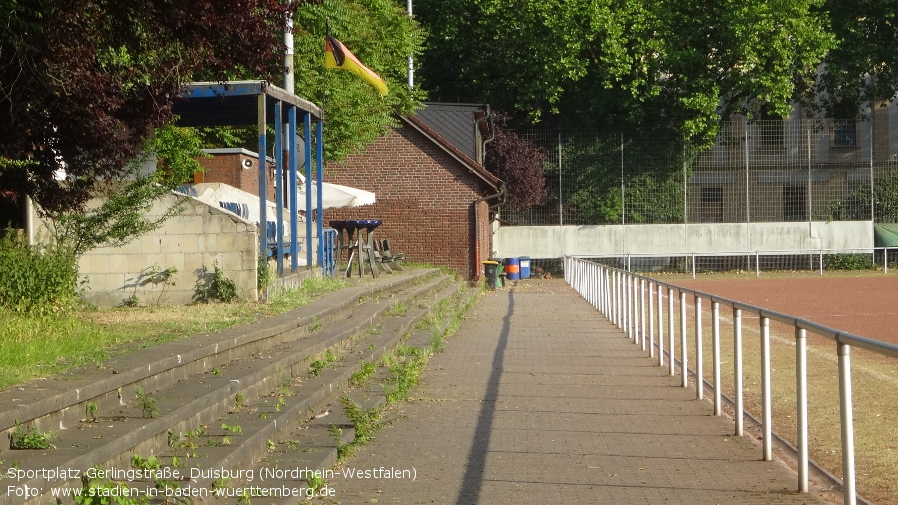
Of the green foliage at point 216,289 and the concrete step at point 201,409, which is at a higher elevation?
the green foliage at point 216,289

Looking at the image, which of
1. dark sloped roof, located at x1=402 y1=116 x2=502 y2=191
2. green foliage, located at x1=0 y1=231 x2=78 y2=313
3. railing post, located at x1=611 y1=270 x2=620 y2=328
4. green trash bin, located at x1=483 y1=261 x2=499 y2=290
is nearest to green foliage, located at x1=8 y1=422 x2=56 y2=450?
green foliage, located at x1=0 y1=231 x2=78 y2=313

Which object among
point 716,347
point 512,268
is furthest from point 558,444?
point 512,268

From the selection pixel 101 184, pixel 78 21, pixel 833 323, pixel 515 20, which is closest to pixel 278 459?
pixel 78 21

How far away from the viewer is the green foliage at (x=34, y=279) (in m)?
9.02

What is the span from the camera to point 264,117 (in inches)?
556

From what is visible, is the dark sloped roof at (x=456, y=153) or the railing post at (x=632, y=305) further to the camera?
the dark sloped roof at (x=456, y=153)

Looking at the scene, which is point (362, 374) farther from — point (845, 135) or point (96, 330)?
point (845, 135)

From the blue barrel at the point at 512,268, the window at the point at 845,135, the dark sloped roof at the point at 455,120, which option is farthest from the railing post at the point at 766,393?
the window at the point at 845,135

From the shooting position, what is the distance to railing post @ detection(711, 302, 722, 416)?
895cm

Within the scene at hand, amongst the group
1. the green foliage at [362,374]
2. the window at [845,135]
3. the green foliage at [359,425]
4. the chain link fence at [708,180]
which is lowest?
the green foliage at [359,425]

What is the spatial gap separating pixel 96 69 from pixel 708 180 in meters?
40.1

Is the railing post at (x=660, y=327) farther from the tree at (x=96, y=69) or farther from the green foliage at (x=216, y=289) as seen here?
the tree at (x=96, y=69)

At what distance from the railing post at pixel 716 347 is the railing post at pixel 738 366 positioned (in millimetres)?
713

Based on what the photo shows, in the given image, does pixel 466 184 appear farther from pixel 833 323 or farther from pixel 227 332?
pixel 227 332
